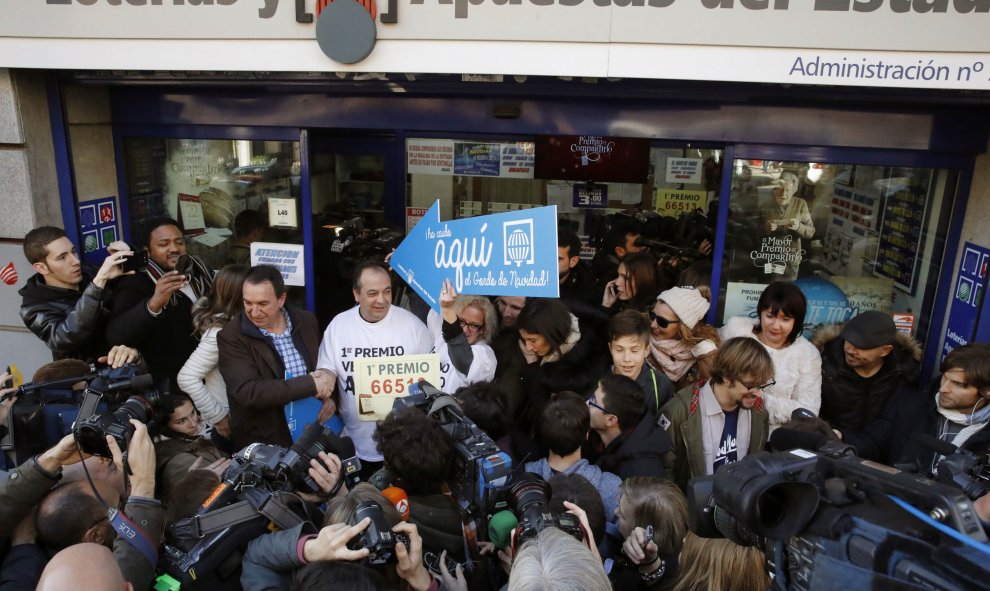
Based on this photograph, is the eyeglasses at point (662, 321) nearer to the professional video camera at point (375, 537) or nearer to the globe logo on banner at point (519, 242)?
the globe logo on banner at point (519, 242)

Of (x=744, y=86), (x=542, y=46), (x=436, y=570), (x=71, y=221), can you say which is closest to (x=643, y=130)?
(x=744, y=86)

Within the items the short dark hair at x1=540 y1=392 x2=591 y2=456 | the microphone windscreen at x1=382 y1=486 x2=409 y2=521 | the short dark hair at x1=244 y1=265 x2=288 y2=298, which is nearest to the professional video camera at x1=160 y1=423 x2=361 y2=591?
the microphone windscreen at x1=382 y1=486 x2=409 y2=521

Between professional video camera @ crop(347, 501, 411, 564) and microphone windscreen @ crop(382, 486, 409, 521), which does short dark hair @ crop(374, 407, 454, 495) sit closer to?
microphone windscreen @ crop(382, 486, 409, 521)

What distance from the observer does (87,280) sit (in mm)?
4391

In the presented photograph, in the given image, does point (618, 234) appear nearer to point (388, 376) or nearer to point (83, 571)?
point (388, 376)

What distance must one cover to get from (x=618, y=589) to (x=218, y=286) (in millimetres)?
2740

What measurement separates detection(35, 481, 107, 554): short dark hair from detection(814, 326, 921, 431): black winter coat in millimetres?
3722

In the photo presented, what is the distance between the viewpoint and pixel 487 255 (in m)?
3.89

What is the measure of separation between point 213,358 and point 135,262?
3.02 ft

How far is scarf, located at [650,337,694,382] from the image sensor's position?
4.16 m

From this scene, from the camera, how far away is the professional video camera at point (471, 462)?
8.19ft

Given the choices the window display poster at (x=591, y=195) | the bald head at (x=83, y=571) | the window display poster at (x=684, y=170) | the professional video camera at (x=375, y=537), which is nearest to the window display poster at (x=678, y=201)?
the window display poster at (x=684, y=170)

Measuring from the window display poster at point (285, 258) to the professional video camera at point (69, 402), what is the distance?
1.83 metres

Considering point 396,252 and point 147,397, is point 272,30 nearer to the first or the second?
point 396,252
